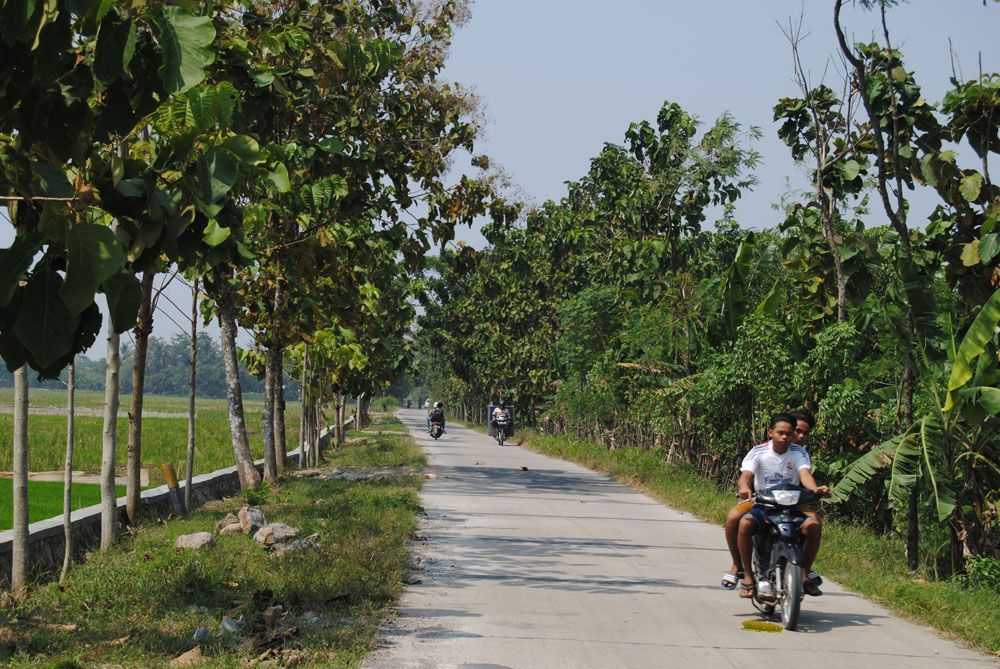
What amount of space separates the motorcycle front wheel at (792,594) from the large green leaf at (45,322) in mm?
5423

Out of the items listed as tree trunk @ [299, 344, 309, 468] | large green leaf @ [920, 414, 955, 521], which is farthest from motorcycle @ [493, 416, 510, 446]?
large green leaf @ [920, 414, 955, 521]

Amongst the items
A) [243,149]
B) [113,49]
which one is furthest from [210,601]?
[113,49]

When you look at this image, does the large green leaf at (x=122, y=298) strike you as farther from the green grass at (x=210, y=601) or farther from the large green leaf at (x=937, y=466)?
the large green leaf at (x=937, y=466)

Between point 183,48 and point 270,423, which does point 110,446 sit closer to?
point 183,48

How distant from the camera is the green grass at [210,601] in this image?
20.5ft

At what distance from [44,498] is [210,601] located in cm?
974

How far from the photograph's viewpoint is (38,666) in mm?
5750

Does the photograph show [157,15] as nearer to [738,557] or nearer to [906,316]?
[738,557]

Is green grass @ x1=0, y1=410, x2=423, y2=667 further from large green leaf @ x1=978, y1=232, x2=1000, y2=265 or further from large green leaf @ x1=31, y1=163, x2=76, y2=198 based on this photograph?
large green leaf @ x1=978, y1=232, x2=1000, y2=265

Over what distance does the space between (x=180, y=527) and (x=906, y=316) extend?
329 inches

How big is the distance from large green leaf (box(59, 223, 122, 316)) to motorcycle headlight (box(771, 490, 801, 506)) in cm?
558

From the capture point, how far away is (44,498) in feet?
52.7

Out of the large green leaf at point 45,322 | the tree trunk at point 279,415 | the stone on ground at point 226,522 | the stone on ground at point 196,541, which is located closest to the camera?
the large green leaf at point 45,322

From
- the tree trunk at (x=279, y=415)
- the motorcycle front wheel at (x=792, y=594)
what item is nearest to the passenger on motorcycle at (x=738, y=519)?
the motorcycle front wheel at (x=792, y=594)
